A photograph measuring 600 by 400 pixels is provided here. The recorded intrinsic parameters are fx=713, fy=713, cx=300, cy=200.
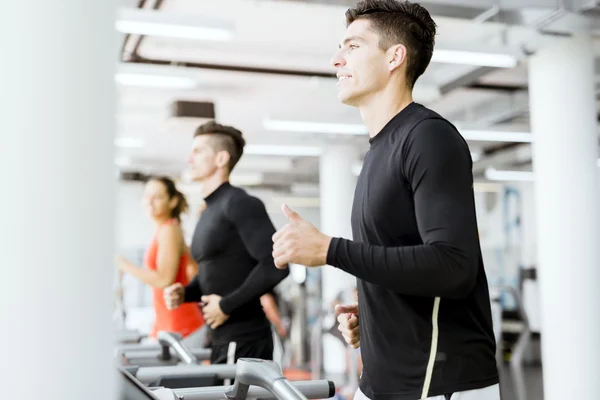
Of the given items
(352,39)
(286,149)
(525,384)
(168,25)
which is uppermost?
(286,149)

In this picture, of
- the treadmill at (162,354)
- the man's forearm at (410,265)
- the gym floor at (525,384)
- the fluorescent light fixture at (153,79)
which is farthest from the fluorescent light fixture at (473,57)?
the man's forearm at (410,265)

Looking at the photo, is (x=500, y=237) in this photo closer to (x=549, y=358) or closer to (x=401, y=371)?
(x=549, y=358)

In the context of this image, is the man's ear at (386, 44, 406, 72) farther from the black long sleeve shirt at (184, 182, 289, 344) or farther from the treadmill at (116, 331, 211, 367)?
the treadmill at (116, 331, 211, 367)

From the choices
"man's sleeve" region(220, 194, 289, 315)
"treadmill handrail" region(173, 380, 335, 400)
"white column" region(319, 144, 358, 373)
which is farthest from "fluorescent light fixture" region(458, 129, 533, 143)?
"treadmill handrail" region(173, 380, 335, 400)

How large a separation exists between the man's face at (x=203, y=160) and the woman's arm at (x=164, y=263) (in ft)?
2.25

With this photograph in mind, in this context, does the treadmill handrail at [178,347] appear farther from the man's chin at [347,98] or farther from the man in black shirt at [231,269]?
the man's chin at [347,98]

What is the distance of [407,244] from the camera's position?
4.23 feet

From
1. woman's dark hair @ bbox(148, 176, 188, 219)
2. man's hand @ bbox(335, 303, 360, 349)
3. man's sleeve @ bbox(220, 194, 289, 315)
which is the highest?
woman's dark hair @ bbox(148, 176, 188, 219)

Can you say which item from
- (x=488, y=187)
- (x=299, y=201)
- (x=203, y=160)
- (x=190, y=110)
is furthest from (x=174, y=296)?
(x=299, y=201)

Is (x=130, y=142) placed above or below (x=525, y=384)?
above

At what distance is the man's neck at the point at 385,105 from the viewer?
143cm

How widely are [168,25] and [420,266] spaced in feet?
11.1

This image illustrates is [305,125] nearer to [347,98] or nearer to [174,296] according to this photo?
[174,296]

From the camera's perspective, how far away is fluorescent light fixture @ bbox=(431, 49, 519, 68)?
4.95 m
